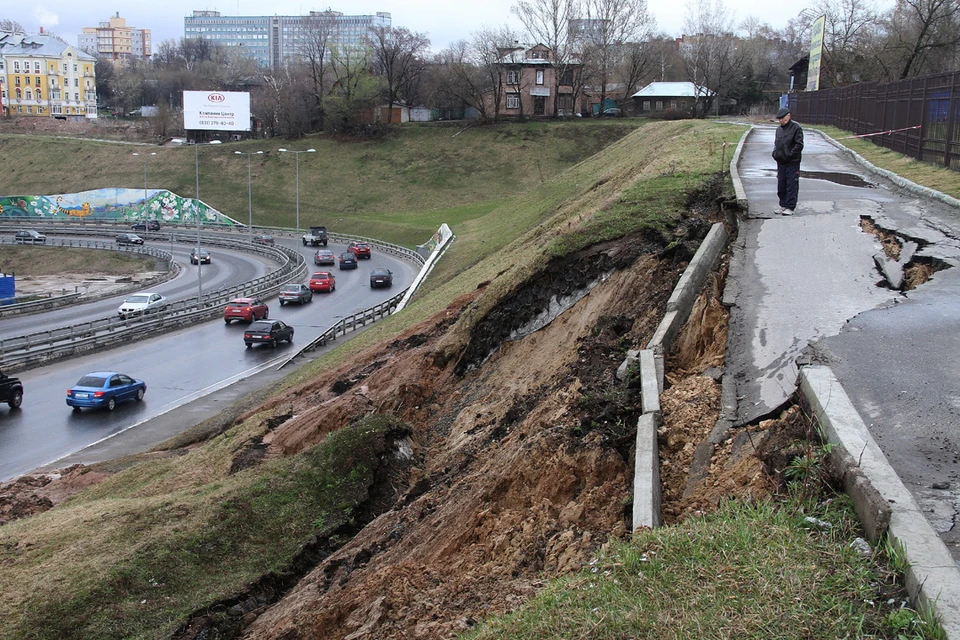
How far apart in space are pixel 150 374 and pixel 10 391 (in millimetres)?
5660

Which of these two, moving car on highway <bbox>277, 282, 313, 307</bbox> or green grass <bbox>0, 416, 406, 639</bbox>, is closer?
green grass <bbox>0, 416, 406, 639</bbox>

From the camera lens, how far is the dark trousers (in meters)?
14.6

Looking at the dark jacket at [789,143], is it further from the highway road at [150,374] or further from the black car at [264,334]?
the black car at [264,334]

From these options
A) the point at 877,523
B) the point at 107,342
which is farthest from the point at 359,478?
the point at 107,342

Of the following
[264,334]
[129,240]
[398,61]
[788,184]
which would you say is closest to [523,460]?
[788,184]

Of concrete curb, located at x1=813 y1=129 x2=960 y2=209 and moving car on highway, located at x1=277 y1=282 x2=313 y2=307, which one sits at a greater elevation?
concrete curb, located at x1=813 y1=129 x2=960 y2=209

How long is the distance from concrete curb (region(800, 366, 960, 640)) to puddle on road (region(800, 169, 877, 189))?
47.0 feet

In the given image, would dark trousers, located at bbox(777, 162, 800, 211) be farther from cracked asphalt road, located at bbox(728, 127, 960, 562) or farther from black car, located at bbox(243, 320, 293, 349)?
black car, located at bbox(243, 320, 293, 349)

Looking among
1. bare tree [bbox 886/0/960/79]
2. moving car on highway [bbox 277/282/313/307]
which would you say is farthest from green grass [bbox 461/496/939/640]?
bare tree [bbox 886/0/960/79]

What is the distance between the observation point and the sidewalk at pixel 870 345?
542 cm

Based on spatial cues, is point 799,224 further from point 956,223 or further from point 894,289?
point 894,289

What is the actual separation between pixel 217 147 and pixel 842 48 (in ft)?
236

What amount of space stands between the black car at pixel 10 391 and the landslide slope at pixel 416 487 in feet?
31.5

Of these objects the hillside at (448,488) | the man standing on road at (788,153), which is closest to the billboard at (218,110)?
the hillside at (448,488)
